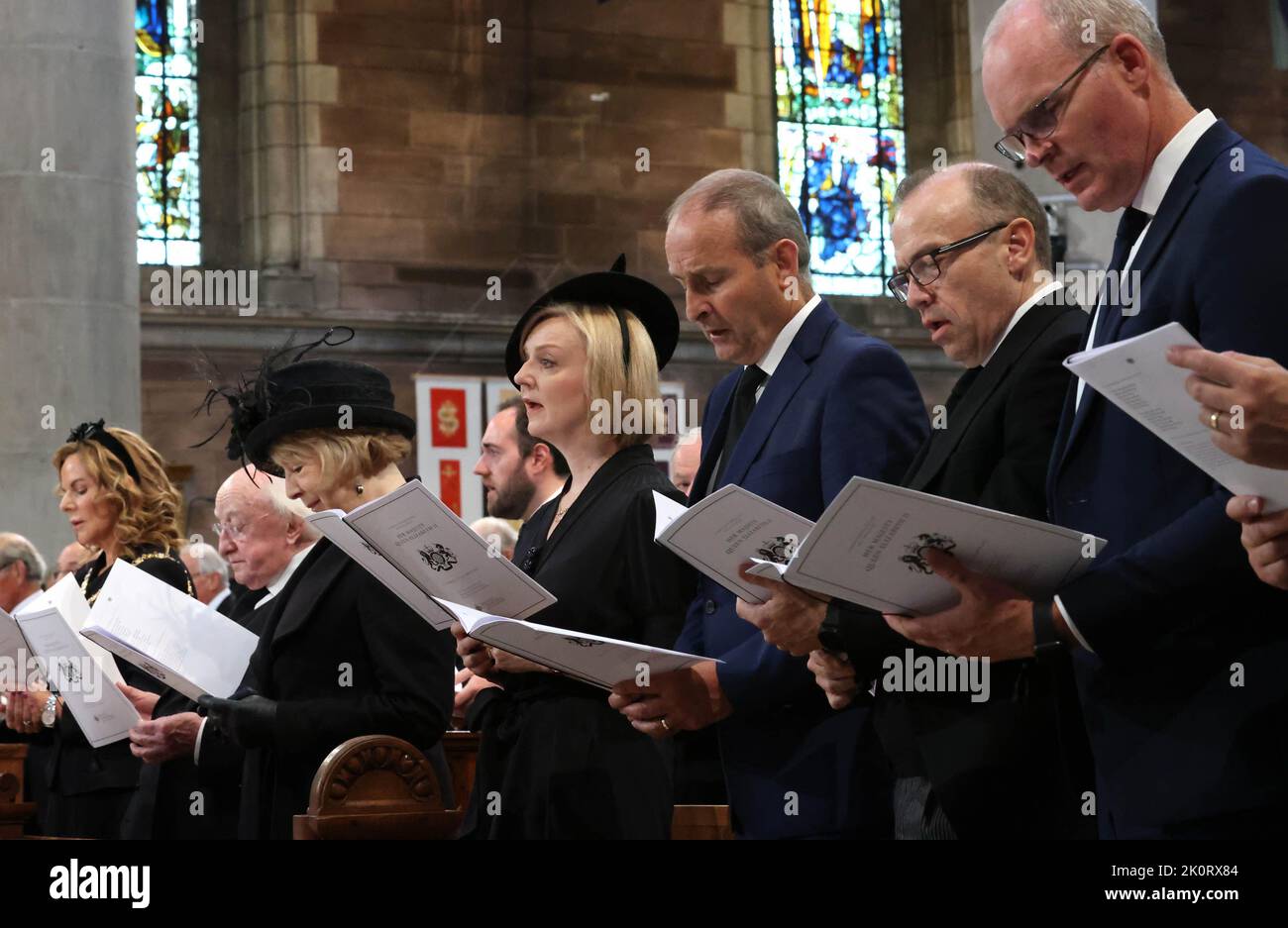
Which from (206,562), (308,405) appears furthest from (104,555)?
(206,562)

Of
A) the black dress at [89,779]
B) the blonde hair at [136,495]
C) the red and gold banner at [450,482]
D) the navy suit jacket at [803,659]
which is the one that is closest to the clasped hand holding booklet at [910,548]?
the navy suit jacket at [803,659]

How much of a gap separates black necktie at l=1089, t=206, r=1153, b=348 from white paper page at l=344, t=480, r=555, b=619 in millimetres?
1004

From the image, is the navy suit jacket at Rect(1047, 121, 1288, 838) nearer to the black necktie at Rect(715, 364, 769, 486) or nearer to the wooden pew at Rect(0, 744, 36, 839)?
the black necktie at Rect(715, 364, 769, 486)

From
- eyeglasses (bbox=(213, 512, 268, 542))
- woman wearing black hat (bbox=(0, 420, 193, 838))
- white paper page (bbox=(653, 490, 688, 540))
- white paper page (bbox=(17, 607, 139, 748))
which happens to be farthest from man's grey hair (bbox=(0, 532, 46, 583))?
white paper page (bbox=(653, 490, 688, 540))

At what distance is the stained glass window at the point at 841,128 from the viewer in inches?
579

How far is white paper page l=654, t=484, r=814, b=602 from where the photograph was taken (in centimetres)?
243

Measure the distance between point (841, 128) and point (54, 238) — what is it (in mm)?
8555

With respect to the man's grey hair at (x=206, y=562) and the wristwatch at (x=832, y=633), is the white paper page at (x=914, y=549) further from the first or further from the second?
the man's grey hair at (x=206, y=562)

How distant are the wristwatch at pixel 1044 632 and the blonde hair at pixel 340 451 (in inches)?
69.1

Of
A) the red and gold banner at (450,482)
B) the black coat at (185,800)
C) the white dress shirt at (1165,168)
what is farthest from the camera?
the red and gold banner at (450,482)

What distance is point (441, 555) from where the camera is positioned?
2926 millimetres

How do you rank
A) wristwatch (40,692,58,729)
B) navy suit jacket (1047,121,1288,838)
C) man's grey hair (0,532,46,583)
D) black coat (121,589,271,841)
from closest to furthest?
navy suit jacket (1047,121,1288,838), black coat (121,589,271,841), wristwatch (40,692,58,729), man's grey hair (0,532,46,583)
